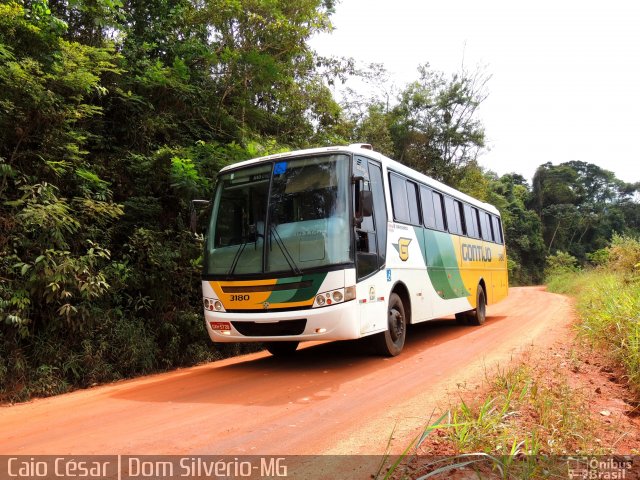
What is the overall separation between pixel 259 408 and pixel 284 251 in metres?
2.17

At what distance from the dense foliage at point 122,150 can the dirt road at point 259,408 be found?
2.63ft

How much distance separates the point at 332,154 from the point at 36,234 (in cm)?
421

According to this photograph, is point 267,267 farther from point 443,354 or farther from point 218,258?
point 443,354

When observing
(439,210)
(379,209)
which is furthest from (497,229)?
(379,209)

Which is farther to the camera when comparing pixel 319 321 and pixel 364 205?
pixel 364 205

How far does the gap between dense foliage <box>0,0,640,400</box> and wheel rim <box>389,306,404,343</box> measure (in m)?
3.26

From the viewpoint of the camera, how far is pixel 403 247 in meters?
7.66

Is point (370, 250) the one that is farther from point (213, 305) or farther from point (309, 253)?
point (213, 305)

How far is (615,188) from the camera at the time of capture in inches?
2319

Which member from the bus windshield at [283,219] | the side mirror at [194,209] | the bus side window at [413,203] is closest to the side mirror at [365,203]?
the bus windshield at [283,219]

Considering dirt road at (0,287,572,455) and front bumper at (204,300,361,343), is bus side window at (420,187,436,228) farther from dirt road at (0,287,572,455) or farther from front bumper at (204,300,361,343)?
front bumper at (204,300,361,343)

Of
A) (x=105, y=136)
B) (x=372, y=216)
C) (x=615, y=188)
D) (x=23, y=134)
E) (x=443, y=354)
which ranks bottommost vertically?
(x=443, y=354)

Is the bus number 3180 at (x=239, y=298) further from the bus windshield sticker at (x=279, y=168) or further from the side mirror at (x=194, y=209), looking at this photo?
the bus windshield sticker at (x=279, y=168)

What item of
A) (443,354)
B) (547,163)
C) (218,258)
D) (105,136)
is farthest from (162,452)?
(547,163)
